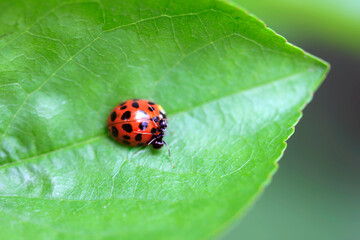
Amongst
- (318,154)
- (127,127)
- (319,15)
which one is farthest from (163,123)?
(318,154)

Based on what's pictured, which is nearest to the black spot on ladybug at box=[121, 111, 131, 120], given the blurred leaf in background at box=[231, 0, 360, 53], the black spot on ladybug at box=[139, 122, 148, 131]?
the black spot on ladybug at box=[139, 122, 148, 131]

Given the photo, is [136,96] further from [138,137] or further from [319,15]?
[319,15]

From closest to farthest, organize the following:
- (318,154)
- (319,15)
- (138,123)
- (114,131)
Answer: (114,131) → (138,123) → (319,15) → (318,154)

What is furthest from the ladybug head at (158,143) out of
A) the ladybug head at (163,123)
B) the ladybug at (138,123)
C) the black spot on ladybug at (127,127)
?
the black spot on ladybug at (127,127)

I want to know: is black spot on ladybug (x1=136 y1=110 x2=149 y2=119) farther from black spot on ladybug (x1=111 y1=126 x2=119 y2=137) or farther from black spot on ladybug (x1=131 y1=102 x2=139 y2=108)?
black spot on ladybug (x1=111 y1=126 x2=119 y2=137)

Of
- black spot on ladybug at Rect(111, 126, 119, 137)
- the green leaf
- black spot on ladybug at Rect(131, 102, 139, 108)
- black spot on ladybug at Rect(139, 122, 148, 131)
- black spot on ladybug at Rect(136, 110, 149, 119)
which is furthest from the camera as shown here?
black spot on ladybug at Rect(139, 122, 148, 131)

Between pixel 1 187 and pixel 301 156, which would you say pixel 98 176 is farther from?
pixel 301 156
